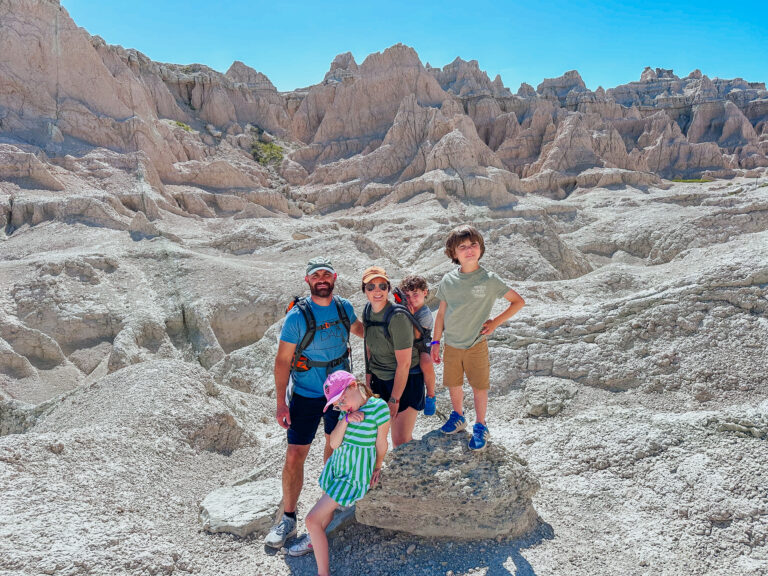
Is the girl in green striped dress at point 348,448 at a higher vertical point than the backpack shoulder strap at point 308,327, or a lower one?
lower

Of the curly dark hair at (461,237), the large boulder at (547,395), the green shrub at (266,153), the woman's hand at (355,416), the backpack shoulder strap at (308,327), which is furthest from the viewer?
the green shrub at (266,153)

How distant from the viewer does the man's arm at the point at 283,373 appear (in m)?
3.77

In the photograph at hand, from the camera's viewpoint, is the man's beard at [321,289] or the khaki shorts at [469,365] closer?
the man's beard at [321,289]

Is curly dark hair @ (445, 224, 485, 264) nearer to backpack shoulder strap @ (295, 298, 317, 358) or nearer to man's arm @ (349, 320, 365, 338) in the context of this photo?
man's arm @ (349, 320, 365, 338)

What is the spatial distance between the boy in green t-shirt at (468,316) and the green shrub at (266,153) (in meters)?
41.9

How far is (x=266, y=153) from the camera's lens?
146 feet

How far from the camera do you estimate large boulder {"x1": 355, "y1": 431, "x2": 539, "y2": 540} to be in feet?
11.8

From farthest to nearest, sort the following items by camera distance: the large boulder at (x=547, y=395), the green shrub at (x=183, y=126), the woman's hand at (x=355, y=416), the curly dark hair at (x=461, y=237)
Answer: the green shrub at (x=183, y=126)
the large boulder at (x=547, y=395)
the curly dark hair at (x=461, y=237)
the woman's hand at (x=355, y=416)

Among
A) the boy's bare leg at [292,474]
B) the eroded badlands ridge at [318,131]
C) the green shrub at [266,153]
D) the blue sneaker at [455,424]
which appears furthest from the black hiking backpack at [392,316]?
the green shrub at [266,153]

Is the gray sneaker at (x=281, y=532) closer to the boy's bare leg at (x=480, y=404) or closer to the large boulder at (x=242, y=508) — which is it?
the large boulder at (x=242, y=508)

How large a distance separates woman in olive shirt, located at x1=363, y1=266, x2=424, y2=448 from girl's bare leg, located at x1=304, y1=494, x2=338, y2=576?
2.59 ft

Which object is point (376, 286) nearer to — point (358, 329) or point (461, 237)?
point (358, 329)

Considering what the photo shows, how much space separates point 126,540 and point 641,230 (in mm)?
26622

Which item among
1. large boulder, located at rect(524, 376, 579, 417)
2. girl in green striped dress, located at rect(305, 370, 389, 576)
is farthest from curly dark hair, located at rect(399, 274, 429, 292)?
large boulder, located at rect(524, 376, 579, 417)
